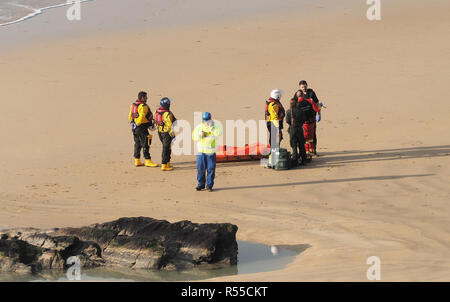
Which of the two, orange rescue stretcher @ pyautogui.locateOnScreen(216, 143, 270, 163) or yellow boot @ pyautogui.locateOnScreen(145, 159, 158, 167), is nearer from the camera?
yellow boot @ pyautogui.locateOnScreen(145, 159, 158, 167)

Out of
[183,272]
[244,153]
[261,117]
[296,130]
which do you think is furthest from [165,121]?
[183,272]

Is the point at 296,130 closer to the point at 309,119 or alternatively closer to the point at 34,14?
the point at 309,119

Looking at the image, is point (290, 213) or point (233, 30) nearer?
point (290, 213)

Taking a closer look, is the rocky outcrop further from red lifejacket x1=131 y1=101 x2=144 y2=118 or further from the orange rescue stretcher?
the orange rescue stretcher

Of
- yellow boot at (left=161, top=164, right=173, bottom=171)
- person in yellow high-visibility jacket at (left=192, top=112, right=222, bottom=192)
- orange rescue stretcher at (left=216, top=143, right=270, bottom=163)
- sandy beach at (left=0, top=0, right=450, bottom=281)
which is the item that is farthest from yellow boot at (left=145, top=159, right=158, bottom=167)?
person in yellow high-visibility jacket at (left=192, top=112, right=222, bottom=192)

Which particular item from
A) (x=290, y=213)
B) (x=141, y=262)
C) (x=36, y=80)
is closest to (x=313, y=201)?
(x=290, y=213)

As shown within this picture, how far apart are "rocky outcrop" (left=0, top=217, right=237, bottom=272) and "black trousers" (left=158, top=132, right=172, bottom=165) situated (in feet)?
18.2

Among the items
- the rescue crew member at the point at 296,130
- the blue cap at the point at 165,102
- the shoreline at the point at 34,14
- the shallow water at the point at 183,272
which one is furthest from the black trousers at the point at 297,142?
the shoreline at the point at 34,14

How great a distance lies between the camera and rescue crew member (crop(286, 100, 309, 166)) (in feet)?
61.9

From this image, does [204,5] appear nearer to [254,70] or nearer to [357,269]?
[254,70]

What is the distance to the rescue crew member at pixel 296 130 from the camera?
18875 millimetres

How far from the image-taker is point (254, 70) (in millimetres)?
28891

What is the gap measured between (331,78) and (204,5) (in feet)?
38.7
